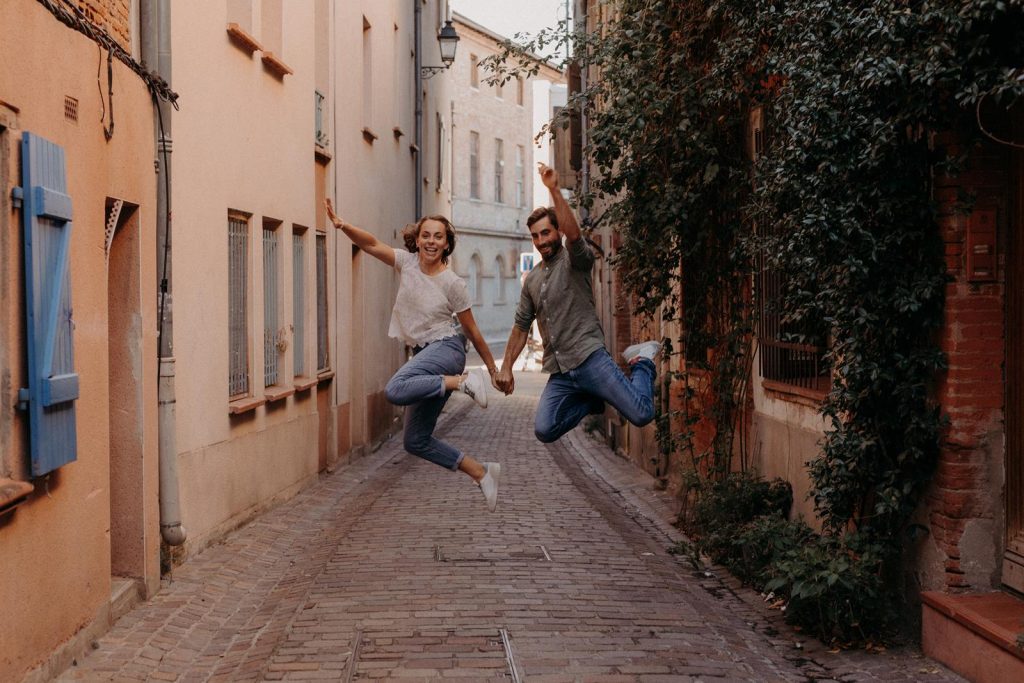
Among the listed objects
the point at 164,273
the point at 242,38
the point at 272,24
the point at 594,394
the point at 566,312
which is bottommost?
the point at 594,394

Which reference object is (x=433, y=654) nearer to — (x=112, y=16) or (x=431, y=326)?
(x=431, y=326)

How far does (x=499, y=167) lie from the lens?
5303cm

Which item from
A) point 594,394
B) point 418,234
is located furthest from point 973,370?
point 418,234

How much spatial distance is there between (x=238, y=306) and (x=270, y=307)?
1.18 metres

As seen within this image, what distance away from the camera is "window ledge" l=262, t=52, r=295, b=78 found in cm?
1272

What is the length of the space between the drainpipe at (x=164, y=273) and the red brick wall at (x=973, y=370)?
5.05m

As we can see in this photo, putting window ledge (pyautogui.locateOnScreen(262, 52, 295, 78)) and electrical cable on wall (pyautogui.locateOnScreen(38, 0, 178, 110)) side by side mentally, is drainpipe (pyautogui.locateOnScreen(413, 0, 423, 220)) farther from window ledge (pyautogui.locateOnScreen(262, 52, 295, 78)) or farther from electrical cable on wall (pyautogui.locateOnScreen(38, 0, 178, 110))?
electrical cable on wall (pyautogui.locateOnScreen(38, 0, 178, 110))

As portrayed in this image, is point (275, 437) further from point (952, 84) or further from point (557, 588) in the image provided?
point (952, 84)

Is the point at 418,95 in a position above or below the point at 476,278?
above

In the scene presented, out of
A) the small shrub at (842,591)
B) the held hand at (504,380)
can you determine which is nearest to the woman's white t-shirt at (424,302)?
the held hand at (504,380)

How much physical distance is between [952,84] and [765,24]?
208 centimetres

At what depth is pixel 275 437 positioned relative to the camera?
41.9ft

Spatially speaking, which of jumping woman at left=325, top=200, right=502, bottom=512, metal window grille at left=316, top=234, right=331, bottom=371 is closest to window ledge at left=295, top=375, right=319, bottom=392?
metal window grille at left=316, top=234, right=331, bottom=371

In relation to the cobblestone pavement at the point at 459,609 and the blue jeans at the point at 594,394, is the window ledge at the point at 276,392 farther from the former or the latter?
the blue jeans at the point at 594,394
